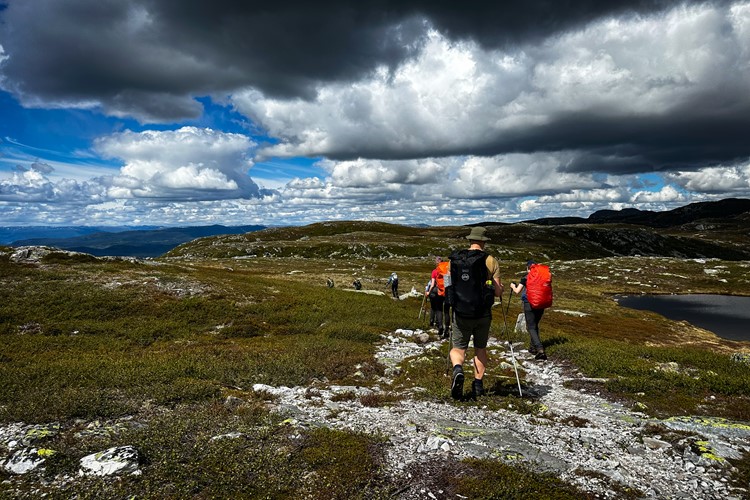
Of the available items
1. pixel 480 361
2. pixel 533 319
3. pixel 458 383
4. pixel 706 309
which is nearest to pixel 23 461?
pixel 458 383

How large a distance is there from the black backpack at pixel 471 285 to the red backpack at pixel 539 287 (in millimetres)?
7047

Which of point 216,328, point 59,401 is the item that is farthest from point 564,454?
point 216,328

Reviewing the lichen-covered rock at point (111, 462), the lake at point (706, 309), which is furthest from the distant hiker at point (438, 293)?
the lake at point (706, 309)

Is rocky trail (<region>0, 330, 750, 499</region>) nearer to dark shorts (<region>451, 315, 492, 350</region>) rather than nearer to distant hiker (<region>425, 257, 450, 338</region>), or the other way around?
dark shorts (<region>451, 315, 492, 350</region>)

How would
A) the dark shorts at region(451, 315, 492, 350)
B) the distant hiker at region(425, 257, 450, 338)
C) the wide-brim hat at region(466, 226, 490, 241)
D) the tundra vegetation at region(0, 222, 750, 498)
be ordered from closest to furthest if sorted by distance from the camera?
the tundra vegetation at region(0, 222, 750, 498) < the wide-brim hat at region(466, 226, 490, 241) < the dark shorts at region(451, 315, 492, 350) < the distant hiker at region(425, 257, 450, 338)

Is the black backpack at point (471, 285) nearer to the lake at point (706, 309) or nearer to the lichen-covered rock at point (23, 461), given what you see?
the lichen-covered rock at point (23, 461)

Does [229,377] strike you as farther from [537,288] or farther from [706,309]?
[706,309]

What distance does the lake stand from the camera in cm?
6216

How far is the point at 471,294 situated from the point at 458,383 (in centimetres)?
294

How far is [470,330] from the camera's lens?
481 inches

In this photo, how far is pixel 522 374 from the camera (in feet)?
55.9

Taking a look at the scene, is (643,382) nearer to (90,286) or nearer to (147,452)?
(147,452)

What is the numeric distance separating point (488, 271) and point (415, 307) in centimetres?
2821

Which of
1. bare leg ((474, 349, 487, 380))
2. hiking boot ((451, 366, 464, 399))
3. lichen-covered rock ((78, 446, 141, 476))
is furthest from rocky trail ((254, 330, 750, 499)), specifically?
lichen-covered rock ((78, 446, 141, 476))
